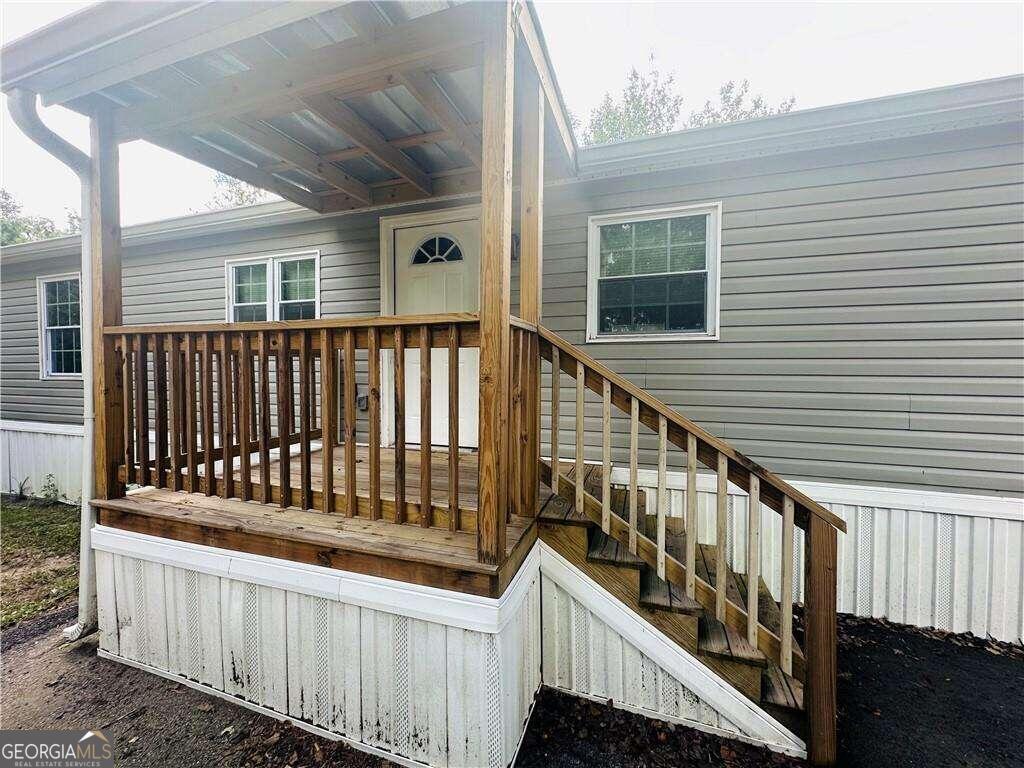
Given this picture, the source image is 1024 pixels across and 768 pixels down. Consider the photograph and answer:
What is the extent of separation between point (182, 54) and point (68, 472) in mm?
6306

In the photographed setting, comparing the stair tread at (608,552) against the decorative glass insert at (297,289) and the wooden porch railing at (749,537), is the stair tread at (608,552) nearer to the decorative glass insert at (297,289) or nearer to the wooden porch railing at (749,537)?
the wooden porch railing at (749,537)

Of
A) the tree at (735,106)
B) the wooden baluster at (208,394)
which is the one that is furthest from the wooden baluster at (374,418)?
the tree at (735,106)

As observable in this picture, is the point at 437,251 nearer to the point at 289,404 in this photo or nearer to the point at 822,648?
the point at 289,404

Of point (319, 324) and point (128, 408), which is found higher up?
point (319, 324)

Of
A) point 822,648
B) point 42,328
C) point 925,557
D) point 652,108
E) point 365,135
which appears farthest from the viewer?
point 652,108

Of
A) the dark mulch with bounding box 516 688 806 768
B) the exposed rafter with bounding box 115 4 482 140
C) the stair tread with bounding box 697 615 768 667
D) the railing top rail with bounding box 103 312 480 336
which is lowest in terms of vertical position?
the dark mulch with bounding box 516 688 806 768

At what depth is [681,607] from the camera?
6.83 feet

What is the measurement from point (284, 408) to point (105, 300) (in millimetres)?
1368

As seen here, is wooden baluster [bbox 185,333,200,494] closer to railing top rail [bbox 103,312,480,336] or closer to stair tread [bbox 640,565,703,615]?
railing top rail [bbox 103,312,480,336]

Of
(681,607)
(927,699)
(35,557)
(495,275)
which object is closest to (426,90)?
(495,275)

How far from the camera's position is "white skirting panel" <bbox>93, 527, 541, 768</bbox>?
1828 mm

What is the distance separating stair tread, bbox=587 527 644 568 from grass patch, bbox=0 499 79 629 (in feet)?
12.9

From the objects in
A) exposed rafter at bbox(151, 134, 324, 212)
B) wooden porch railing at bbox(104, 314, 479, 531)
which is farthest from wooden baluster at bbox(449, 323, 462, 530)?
exposed rafter at bbox(151, 134, 324, 212)

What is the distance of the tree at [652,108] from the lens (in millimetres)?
14766
